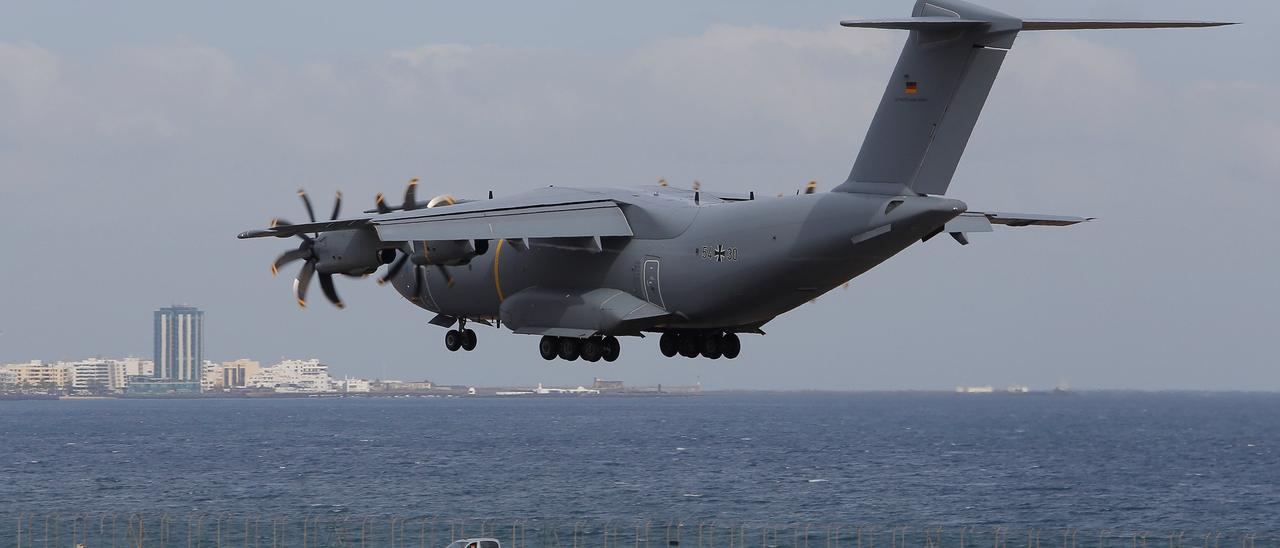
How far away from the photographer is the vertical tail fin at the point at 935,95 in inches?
963

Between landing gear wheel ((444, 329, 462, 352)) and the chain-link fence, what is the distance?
129ft

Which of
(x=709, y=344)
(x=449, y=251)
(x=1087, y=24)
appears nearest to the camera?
(x=1087, y=24)

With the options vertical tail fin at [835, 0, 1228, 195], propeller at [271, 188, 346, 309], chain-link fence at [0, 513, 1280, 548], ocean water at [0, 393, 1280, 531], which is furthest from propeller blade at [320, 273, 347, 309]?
ocean water at [0, 393, 1280, 531]

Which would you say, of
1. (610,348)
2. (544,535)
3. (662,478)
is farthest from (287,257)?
(662,478)

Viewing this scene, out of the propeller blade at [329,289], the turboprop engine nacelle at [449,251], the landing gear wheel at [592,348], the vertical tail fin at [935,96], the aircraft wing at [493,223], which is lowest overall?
the landing gear wheel at [592,348]

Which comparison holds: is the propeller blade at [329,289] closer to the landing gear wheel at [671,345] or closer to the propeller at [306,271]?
the propeller at [306,271]

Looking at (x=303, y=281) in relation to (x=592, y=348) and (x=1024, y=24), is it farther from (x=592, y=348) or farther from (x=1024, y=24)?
(x=1024, y=24)

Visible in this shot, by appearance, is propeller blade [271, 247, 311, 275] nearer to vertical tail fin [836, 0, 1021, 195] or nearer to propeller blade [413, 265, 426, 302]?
propeller blade [413, 265, 426, 302]

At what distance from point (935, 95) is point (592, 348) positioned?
904cm

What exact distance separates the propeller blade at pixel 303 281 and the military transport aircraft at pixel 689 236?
29 mm

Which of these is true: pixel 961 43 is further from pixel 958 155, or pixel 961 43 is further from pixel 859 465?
pixel 859 465

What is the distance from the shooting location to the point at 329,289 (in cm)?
3139

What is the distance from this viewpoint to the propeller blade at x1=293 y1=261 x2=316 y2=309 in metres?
31.2

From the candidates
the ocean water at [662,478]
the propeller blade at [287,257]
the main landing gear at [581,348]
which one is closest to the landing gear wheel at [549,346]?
the main landing gear at [581,348]
